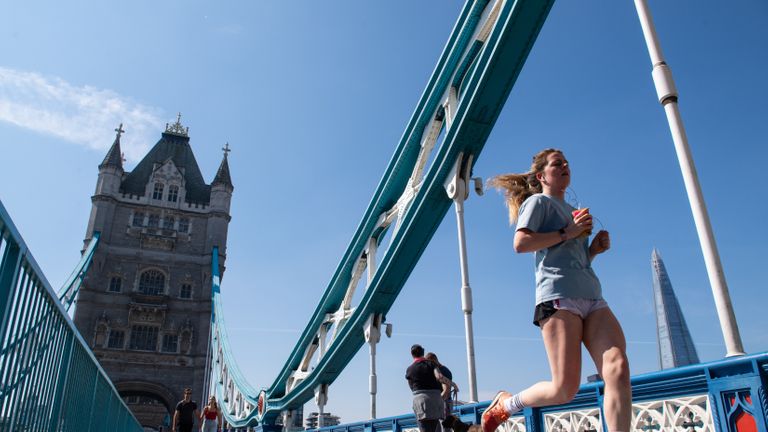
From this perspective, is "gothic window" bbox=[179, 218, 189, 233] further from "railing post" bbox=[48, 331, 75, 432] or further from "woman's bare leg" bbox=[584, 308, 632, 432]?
"woman's bare leg" bbox=[584, 308, 632, 432]

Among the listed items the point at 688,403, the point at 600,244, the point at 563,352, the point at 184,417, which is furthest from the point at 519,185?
the point at 184,417

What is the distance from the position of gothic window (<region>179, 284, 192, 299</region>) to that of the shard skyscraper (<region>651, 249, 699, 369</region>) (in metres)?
80.8

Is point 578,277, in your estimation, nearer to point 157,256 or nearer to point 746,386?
point 746,386

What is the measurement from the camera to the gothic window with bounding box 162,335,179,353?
33844mm

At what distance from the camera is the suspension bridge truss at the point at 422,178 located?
7891mm

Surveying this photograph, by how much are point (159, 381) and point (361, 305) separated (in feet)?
84.2

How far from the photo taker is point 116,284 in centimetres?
3472

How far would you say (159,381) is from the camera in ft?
106

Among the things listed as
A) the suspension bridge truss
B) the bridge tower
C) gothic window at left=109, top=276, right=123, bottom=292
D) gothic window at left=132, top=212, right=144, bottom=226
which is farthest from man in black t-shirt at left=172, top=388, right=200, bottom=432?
gothic window at left=132, top=212, right=144, bottom=226

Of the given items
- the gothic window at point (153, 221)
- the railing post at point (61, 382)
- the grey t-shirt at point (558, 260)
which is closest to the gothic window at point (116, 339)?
the gothic window at point (153, 221)

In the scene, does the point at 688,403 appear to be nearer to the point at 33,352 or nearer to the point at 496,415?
the point at 496,415

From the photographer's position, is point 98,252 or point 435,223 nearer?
point 435,223

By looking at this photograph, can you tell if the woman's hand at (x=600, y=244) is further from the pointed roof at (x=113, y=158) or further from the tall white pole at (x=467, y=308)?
the pointed roof at (x=113, y=158)

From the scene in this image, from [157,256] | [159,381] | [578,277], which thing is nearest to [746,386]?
[578,277]
